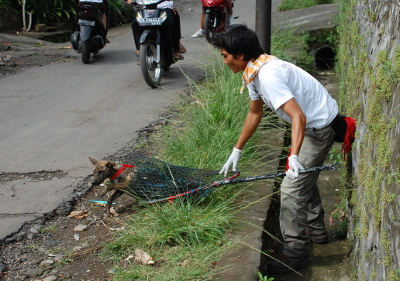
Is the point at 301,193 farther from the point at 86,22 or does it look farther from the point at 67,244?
the point at 86,22

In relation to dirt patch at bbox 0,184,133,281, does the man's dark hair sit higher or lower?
higher

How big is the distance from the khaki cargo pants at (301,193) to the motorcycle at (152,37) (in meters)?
3.86

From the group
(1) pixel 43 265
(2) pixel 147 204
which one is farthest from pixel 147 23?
(1) pixel 43 265

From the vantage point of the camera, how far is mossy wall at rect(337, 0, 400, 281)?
83.0 inches

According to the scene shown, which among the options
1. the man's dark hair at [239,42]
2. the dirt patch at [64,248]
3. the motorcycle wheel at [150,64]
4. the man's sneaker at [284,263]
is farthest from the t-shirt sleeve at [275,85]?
the motorcycle wheel at [150,64]

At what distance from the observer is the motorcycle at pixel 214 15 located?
9.11 meters

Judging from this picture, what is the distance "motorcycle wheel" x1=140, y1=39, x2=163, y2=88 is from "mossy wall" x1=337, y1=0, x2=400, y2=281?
12.3 ft

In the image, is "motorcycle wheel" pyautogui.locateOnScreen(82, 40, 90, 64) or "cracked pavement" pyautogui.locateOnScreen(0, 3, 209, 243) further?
"motorcycle wheel" pyautogui.locateOnScreen(82, 40, 90, 64)

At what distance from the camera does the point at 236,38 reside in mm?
3006

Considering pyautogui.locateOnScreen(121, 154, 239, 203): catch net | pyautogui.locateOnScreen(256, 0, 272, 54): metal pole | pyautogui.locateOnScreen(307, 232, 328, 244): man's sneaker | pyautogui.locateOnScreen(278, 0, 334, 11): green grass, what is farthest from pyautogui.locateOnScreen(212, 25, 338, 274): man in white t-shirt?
pyautogui.locateOnScreen(278, 0, 334, 11): green grass

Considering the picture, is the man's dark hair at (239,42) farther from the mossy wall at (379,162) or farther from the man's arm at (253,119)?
the mossy wall at (379,162)

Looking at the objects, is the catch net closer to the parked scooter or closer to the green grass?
the parked scooter

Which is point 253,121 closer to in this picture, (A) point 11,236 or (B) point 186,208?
(B) point 186,208

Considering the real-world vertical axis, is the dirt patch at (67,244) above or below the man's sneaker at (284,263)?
above
